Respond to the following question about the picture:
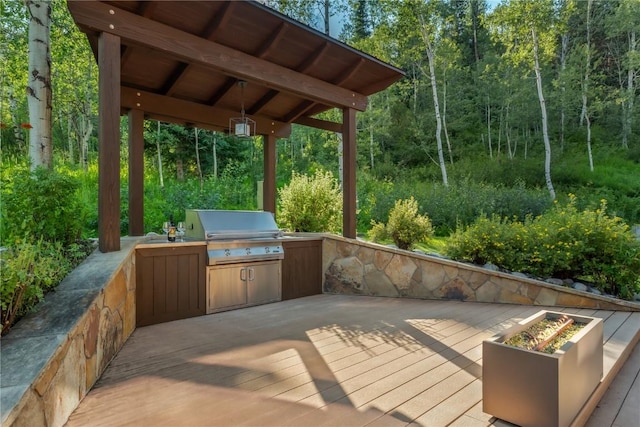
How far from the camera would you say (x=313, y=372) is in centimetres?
229

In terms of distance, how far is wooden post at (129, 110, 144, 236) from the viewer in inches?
173

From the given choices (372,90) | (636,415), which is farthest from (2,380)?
(372,90)

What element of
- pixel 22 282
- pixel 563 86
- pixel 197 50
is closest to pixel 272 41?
pixel 197 50

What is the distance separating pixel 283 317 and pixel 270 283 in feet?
2.29

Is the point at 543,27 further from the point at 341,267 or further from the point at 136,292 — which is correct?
the point at 136,292

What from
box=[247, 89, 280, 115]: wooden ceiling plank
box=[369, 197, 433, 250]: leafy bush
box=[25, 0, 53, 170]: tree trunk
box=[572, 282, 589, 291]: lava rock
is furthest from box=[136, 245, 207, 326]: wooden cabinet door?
box=[572, 282, 589, 291]: lava rock

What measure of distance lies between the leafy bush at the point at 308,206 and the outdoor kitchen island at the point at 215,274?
0.59 meters

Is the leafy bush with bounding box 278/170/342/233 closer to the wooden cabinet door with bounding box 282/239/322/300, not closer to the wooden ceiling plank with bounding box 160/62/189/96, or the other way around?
the wooden cabinet door with bounding box 282/239/322/300

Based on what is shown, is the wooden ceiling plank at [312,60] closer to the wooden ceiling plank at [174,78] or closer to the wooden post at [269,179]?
the wooden ceiling plank at [174,78]

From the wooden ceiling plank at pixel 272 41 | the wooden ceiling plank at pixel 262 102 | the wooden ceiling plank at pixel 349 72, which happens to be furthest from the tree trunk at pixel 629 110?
the wooden ceiling plank at pixel 272 41

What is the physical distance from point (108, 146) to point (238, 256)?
1.65 metres

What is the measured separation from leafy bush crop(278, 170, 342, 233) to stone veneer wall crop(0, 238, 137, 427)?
9.38 ft

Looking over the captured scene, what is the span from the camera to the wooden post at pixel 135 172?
439 cm

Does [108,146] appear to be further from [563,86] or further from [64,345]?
[563,86]
